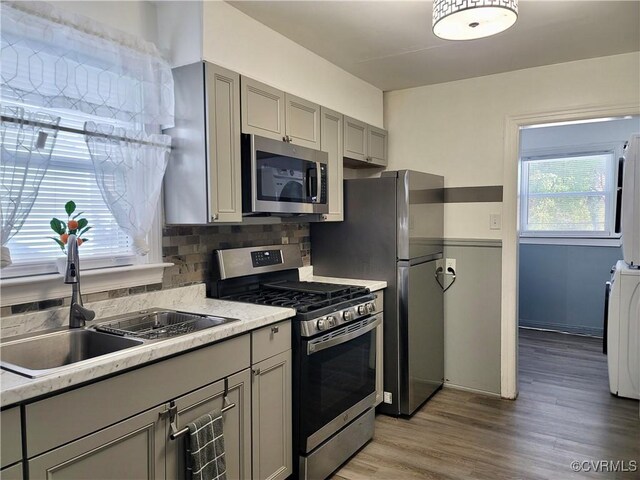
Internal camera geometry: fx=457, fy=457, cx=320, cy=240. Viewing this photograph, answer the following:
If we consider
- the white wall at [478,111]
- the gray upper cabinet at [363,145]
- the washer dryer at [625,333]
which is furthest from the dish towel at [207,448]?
the washer dryer at [625,333]

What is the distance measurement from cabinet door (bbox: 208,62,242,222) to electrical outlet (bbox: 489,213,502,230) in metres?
1.99

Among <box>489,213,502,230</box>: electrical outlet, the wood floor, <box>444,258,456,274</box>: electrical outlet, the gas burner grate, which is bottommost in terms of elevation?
the wood floor

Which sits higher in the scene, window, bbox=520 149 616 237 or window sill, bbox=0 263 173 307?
window, bbox=520 149 616 237

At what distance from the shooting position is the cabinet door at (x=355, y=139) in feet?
10.3

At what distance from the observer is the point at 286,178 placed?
2.51 metres

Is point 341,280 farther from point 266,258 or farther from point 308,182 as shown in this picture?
point 308,182

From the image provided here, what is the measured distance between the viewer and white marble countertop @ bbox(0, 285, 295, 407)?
4.01ft

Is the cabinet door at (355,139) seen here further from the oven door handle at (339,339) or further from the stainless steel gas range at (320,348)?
the oven door handle at (339,339)

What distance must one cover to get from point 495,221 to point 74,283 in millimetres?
2764

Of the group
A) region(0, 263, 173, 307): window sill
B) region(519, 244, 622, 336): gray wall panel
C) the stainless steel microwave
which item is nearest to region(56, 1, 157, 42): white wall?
the stainless steel microwave

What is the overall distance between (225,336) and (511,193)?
7.88 ft

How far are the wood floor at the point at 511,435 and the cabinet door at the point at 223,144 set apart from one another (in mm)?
1501

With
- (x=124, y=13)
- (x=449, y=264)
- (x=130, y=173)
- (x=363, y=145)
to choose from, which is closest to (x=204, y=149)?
(x=130, y=173)

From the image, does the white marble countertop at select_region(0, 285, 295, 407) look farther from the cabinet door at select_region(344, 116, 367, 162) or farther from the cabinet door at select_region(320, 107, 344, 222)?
the cabinet door at select_region(344, 116, 367, 162)
